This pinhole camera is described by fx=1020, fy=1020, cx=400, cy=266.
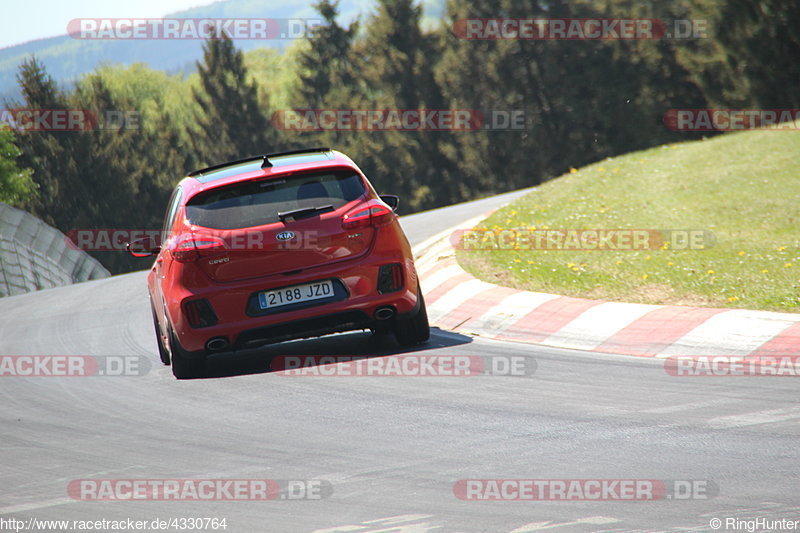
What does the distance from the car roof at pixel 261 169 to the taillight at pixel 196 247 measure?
1.49ft

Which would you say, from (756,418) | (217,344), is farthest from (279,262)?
(756,418)

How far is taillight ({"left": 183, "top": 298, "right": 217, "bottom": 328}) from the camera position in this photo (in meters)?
8.23

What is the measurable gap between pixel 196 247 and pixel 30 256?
61.9 feet

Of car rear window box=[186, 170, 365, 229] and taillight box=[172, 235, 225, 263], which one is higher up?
car rear window box=[186, 170, 365, 229]

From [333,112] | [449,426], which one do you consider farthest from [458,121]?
[449,426]

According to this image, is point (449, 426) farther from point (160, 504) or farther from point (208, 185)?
point (208, 185)

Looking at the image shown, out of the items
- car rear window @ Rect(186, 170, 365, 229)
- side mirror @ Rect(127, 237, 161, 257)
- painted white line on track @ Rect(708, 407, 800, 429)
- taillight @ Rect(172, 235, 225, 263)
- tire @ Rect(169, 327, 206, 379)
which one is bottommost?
tire @ Rect(169, 327, 206, 379)

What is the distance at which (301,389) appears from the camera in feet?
25.6

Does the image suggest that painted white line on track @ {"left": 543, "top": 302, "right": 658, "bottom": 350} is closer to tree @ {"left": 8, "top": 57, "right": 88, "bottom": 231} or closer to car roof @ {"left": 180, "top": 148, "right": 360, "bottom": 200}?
car roof @ {"left": 180, "top": 148, "right": 360, "bottom": 200}

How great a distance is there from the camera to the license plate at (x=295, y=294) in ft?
27.1

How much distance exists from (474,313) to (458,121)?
186 ft

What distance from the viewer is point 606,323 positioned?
29.7 feet

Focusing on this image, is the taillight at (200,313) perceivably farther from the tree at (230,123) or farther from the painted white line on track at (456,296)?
the tree at (230,123)

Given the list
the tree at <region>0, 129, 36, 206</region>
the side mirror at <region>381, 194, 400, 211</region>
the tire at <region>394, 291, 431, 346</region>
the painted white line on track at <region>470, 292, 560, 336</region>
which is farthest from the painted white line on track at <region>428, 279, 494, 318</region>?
the tree at <region>0, 129, 36, 206</region>
